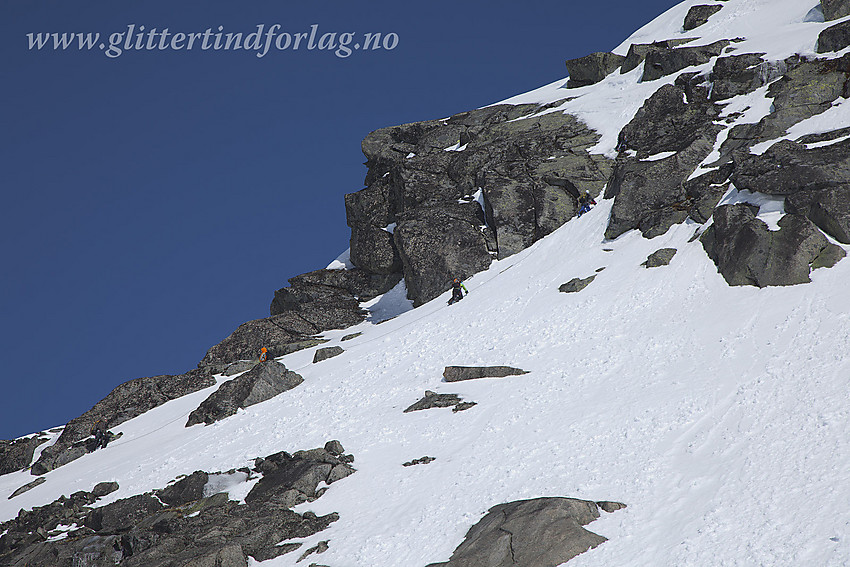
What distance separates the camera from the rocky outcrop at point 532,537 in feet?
47.6

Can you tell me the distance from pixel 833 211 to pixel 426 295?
26.7 meters

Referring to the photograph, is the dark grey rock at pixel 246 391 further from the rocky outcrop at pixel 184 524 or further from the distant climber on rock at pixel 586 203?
the distant climber on rock at pixel 586 203

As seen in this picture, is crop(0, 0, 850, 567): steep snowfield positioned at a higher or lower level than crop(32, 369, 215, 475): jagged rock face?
lower

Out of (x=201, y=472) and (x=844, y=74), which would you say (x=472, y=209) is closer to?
(x=844, y=74)

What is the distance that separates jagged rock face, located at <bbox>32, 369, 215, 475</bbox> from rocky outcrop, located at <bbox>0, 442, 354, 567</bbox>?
12.0 m

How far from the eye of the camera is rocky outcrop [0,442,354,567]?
17.9 meters

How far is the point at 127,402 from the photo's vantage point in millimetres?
41906

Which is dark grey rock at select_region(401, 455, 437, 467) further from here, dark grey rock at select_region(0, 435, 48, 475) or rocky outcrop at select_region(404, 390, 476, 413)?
dark grey rock at select_region(0, 435, 48, 475)

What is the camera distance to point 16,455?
3703 centimetres

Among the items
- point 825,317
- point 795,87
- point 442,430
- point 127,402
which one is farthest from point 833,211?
point 127,402

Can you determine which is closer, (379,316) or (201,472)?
(201,472)

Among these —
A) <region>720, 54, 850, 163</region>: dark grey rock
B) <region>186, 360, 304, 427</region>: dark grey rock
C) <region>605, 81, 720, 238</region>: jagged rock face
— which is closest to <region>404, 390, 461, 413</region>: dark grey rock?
<region>186, 360, 304, 427</region>: dark grey rock

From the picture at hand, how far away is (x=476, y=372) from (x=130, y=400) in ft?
86.8

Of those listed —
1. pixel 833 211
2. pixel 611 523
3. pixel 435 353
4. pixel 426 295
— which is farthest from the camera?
pixel 426 295
